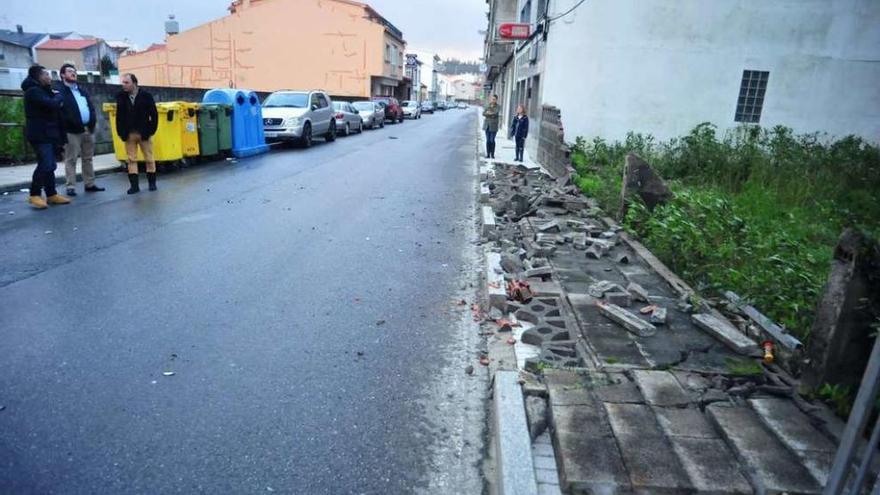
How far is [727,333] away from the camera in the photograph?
441 centimetres

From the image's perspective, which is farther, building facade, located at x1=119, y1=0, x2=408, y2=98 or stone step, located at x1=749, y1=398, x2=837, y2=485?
building facade, located at x1=119, y1=0, x2=408, y2=98

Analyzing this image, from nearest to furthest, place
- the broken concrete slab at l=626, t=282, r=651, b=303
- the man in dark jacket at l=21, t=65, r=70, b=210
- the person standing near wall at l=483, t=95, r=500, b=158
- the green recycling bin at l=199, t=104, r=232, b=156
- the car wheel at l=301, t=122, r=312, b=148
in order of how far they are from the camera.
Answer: the broken concrete slab at l=626, t=282, r=651, b=303 → the man in dark jacket at l=21, t=65, r=70, b=210 → the green recycling bin at l=199, t=104, r=232, b=156 → the person standing near wall at l=483, t=95, r=500, b=158 → the car wheel at l=301, t=122, r=312, b=148

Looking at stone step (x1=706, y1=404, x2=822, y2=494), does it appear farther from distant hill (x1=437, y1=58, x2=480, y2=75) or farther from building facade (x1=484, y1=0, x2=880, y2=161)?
distant hill (x1=437, y1=58, x2=480, y2=75)

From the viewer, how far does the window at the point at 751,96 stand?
16125 millimetres

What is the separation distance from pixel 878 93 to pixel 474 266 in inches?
638

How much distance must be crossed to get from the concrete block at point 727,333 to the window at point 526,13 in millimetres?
20634

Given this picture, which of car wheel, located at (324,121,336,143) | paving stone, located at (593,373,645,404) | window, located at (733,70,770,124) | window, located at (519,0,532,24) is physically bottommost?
paving stone, located at (593,373,645,404)

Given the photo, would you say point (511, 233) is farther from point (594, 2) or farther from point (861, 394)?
point (594, 2)

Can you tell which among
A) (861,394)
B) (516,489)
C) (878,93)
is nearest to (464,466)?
(516,489)

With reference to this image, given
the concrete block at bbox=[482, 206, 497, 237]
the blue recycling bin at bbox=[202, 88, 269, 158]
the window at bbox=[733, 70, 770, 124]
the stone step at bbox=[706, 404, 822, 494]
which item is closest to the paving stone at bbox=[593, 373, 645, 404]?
the stone step at bbox=[706, 404, 822, 494]

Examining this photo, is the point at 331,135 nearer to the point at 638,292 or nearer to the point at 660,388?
the point at 638,292

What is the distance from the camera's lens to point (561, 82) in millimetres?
16516

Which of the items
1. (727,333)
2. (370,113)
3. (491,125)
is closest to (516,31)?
(491,125)

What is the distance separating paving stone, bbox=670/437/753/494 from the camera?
2732mm
